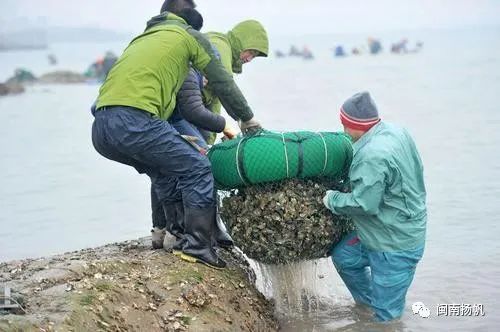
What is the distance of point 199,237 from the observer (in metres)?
6.34

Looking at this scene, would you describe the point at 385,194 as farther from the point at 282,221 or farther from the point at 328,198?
the point at 282,221

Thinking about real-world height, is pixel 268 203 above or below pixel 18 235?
above

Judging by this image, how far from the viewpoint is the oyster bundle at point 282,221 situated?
6.36 metres

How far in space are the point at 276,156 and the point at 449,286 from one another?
2.89m

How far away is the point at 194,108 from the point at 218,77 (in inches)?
15.3

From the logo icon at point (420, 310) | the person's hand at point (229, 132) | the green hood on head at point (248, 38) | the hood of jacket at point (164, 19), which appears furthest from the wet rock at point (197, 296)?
the green hood on head at point (248, 38)

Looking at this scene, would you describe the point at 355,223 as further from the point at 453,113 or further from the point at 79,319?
the point at 453,113

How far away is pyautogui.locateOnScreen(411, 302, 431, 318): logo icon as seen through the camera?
7.32 metres

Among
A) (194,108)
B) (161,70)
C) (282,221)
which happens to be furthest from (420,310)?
(161,70)

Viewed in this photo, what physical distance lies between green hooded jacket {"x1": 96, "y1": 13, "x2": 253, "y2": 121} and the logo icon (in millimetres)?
2518

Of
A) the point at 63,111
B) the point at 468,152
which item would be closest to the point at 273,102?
the point at 63,111

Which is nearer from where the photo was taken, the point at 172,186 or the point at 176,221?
the point at 172,186

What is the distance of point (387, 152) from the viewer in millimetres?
6141

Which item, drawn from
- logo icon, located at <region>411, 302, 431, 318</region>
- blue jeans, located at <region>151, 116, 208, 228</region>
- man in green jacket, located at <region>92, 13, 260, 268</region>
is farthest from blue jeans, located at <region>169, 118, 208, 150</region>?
logo icon, located at <region>411, 302, 431, 318</region>
